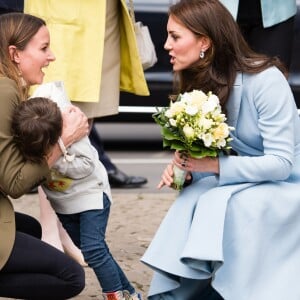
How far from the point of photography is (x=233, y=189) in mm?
4078

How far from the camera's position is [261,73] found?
4.18m

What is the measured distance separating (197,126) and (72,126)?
0.46 metres

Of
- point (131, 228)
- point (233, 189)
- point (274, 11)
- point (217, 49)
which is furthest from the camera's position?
point (131, 228)

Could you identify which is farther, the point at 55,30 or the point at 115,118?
the point at 115,118

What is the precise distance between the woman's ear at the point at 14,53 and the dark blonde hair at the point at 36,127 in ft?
1.03

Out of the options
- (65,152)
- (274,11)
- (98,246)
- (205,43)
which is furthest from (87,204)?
(274,11)

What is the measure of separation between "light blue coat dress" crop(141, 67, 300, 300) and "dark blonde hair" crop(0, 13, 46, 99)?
2.42 feet

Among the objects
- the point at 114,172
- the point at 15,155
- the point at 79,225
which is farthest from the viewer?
the point at 114,172

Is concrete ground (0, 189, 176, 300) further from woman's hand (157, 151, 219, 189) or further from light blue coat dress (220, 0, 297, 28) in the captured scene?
light blue coat dress (220, 0, 297, 28)

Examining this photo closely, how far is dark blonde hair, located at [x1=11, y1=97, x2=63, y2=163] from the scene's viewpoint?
12.5 ft

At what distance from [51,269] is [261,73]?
3.32 ft

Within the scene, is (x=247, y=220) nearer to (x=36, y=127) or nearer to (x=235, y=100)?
(x=235, y=100)

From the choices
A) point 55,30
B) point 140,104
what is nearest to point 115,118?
point 140,104

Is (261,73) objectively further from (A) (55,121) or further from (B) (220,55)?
(A) (55,121)
